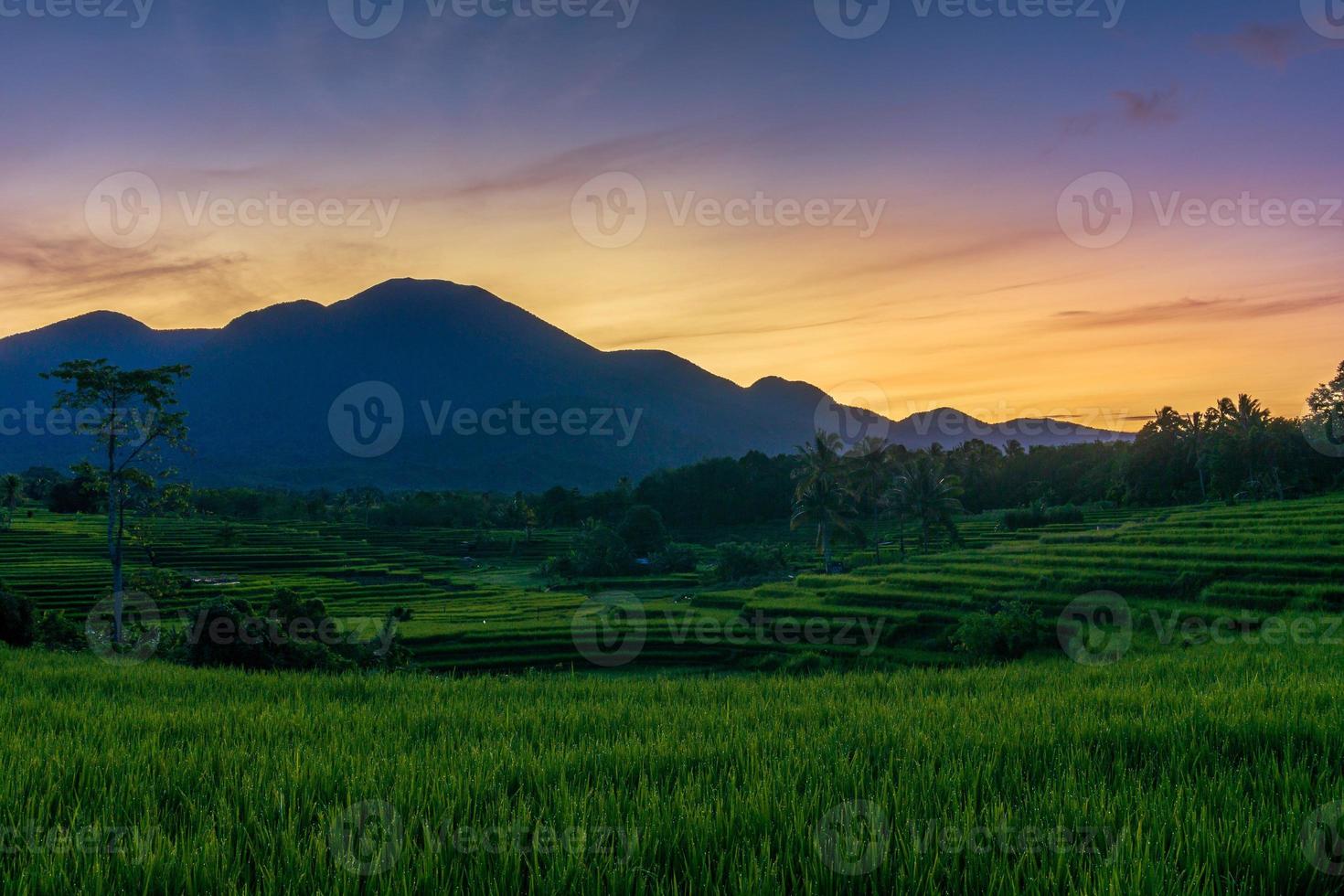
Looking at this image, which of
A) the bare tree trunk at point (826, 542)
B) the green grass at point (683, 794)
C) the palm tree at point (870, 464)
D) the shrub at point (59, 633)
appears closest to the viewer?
the green grass at point (683, 794)

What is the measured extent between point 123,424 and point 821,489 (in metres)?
48.8

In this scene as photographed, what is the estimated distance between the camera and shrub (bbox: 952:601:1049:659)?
3064 cm

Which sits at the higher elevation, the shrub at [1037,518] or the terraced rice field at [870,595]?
the shrub at [1037,518]

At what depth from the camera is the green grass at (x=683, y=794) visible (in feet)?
9.87

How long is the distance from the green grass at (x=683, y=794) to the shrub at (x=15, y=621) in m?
17.2

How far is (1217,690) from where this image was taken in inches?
310

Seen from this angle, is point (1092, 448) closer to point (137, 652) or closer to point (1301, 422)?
point (1301, 422)

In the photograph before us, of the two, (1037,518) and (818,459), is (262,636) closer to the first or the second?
(818,459)

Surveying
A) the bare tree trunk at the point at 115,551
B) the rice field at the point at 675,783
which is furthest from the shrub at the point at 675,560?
the rice field at the point at 675,783

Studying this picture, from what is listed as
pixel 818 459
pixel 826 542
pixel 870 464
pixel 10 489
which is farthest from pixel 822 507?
pixel 10 489

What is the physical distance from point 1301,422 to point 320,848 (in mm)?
103892

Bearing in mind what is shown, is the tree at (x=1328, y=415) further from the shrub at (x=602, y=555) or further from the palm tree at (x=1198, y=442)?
the shrub at (x=602, y=555)

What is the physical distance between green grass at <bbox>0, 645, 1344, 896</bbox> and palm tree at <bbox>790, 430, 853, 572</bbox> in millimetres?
53280

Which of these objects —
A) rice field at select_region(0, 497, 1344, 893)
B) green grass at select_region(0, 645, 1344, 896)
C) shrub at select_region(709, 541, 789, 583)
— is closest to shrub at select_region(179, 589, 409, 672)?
rice field at select_region(0, 497, 1344, 893)
